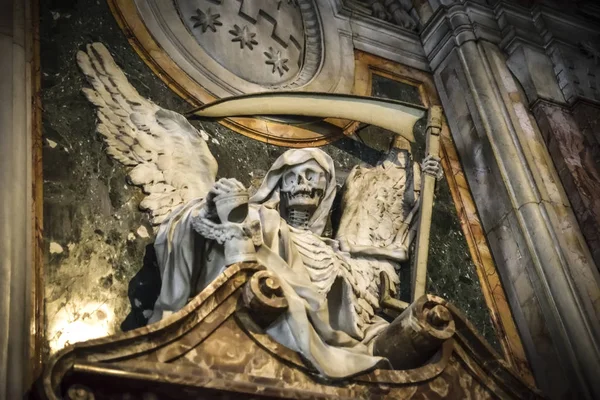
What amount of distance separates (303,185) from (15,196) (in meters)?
1.39

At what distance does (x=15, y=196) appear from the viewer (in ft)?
10.7

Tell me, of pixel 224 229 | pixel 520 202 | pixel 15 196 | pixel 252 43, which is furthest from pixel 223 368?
pixel 252 43

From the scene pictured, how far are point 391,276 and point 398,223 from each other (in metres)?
0.43

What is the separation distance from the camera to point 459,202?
5168 mm

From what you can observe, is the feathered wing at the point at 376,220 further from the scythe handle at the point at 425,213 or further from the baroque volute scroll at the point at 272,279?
the scythe handle at the point at 425,213

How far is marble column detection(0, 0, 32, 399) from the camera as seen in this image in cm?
285

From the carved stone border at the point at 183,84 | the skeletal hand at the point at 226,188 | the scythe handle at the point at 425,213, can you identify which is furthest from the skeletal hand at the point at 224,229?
the carved stone border at the point at 183,84

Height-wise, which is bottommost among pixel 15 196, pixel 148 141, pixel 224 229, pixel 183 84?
pixel 224 229

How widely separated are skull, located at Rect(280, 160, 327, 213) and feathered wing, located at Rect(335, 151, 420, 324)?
1.17 ft

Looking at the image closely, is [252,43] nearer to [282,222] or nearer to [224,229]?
[282,222]

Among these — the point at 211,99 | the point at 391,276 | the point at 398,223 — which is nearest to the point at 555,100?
the point at 398,223

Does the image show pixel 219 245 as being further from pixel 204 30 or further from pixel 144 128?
pixel 204 30

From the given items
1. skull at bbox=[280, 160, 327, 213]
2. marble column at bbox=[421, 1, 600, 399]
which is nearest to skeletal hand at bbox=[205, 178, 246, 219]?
skull at bbox=[280, 160, 327, 213]

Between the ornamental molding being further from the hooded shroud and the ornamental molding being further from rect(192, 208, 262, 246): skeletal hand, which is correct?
rect(192, 208, 262, 246): skeletal hand
